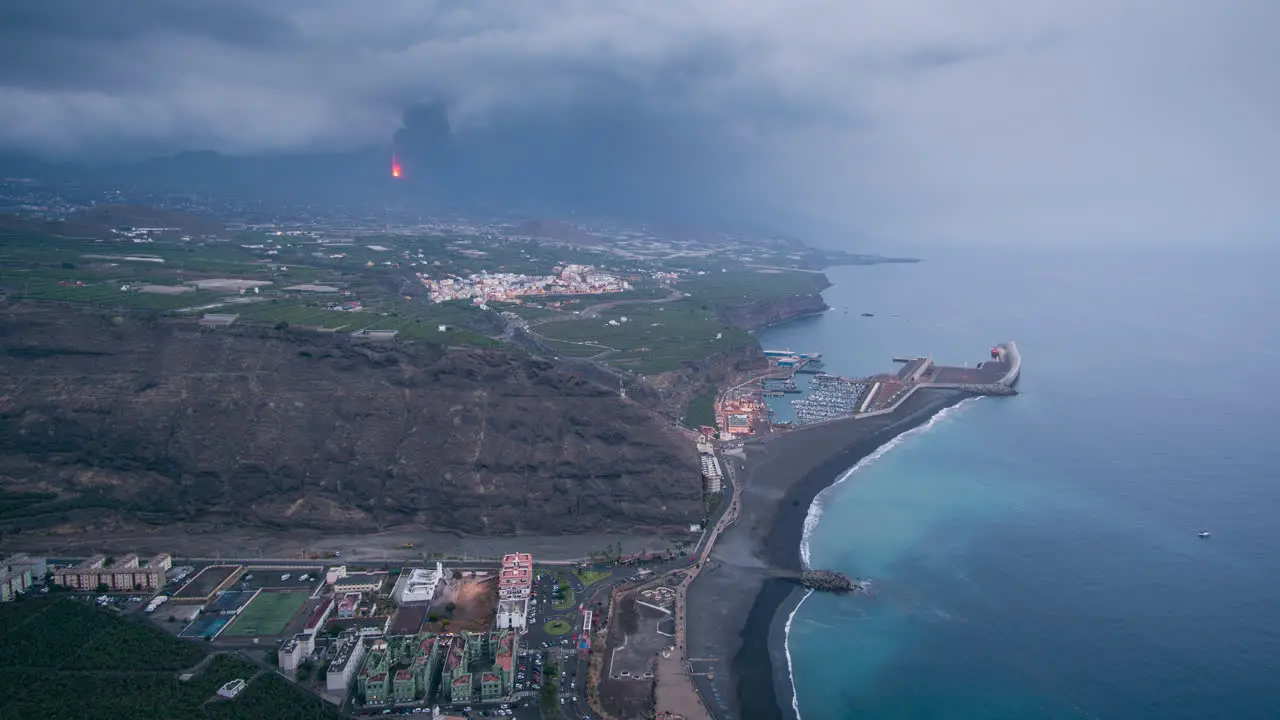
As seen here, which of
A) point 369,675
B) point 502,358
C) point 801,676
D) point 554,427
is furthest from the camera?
point 502,358

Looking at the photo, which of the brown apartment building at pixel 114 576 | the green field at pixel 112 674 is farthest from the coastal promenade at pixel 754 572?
the brown apartment building at pixel 114 576

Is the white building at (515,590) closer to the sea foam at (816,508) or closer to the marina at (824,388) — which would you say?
the sea foam at (816,508)

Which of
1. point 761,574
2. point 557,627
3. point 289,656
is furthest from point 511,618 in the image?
point 761,574

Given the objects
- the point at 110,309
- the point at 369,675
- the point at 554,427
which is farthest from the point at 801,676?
the point at 110,309

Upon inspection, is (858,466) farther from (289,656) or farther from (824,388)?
(289,656)

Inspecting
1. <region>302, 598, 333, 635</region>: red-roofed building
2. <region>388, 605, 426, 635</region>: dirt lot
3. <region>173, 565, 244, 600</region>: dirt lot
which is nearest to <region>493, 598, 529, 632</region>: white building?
<region>388, 605, 426, 635</region>: dirt lot

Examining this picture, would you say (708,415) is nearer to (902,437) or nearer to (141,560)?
(902,437)

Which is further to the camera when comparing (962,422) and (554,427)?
(962,422)

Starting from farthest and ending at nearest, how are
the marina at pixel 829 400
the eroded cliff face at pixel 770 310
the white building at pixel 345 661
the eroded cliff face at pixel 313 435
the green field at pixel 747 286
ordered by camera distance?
the green field at pixel 747 286
the eroded cliff face at pixel 770 310
the marina at pixel 829 400
the eroded cliff face at pixel 313 435
the white building at pixel 345 661
